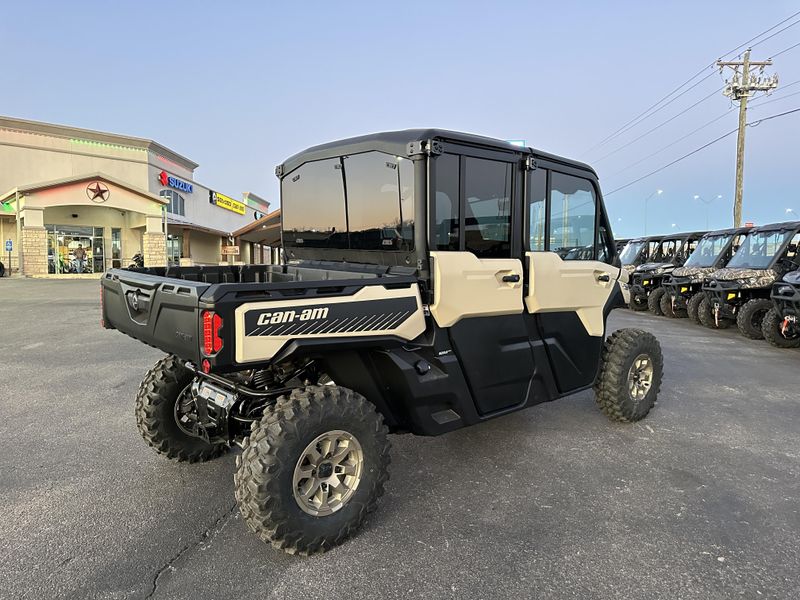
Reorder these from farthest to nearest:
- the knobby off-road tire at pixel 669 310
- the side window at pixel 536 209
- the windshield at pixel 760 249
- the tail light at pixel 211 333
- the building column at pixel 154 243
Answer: the building column at pixel 154 243, the knobby off-road tire at pixel 669 310, the windshield at pixel 760 249, the side window at pixel 536 209, the tail light at pixel 211 333

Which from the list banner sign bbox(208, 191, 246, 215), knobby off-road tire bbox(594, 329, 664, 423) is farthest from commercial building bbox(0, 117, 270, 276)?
knobby off-road tire bbox(594, 329, 664, 423)

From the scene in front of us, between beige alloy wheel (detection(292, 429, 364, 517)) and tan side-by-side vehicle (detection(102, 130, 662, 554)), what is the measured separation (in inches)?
0.4

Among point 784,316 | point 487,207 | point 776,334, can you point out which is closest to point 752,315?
point 776,334

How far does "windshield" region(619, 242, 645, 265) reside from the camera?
17562 millimetres

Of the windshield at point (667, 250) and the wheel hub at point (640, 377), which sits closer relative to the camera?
the wheel hub at point (640, 377)

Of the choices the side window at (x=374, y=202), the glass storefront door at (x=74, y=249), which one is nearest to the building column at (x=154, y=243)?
the glass storefront door at (x=74, y=249)

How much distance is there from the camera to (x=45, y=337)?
931 cm

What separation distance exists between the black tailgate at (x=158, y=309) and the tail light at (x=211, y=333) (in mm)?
47

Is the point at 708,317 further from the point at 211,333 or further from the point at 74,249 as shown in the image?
the point at 74,249

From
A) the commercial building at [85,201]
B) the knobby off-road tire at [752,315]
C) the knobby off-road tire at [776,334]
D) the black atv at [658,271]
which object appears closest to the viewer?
the knobby off-road tire at [776,334]

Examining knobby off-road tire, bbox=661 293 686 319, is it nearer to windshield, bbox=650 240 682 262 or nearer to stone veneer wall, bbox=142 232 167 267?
windshield, bbox=650 240 682 262

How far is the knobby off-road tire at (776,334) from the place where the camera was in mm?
9179

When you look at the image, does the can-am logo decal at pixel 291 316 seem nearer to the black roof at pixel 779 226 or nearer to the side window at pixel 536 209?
the side window at pixel 536 209

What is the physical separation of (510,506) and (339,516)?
1.14 metres
